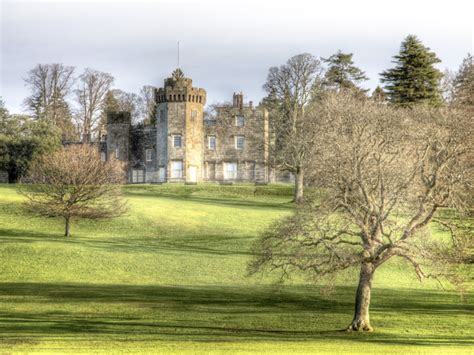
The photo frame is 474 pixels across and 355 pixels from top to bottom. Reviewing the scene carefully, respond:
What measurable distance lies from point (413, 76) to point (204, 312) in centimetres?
4706

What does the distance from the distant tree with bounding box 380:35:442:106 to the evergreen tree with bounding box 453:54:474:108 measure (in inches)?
93.7

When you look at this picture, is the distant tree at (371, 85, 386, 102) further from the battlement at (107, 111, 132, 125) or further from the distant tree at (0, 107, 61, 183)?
the distant tree at (0, 107, 61, 183)

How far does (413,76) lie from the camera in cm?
6625

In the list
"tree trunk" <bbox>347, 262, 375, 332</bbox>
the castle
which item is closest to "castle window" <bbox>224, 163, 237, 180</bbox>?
the castle

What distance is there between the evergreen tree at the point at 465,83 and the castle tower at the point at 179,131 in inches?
1014

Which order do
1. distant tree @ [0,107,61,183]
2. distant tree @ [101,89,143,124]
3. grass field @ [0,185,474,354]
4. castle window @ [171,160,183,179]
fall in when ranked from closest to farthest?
1. grass field @ [0,185,474,354]
2. distant tree @ [0,107,61,183]
3. castle window @ [171,160,183,179]
4. distant tree @ [101,89,143,124]

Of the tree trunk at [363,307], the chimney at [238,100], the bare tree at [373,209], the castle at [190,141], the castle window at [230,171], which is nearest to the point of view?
the bare tree at [373,209]

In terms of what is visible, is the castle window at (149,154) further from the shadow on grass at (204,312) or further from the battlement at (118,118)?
the shadow on grass at (204,312)

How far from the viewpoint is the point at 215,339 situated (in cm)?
2222

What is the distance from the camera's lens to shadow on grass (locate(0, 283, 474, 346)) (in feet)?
75.5

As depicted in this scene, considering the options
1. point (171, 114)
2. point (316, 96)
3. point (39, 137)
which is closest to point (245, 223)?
point (316, 96)

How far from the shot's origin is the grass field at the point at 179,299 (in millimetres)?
21984

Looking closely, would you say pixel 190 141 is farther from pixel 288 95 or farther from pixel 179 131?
pixel 288 95

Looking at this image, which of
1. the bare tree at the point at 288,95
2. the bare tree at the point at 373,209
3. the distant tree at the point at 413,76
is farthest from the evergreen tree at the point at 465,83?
the bare tree at the point at 373,209
